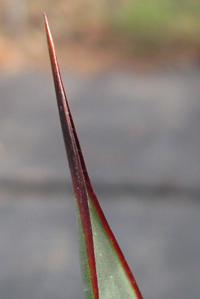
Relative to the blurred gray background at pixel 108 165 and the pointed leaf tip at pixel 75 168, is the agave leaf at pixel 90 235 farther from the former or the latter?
the blurred gray background at pixel 108 165

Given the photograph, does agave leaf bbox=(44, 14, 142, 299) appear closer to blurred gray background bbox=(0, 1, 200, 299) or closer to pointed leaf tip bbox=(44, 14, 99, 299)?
pointed leaf tip bbox=(44, 14, 99, 299)

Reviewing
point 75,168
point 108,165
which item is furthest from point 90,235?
point 108,165

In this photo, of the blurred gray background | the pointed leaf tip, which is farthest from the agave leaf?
the blurred gray background

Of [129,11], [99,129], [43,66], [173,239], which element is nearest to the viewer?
[173,239]

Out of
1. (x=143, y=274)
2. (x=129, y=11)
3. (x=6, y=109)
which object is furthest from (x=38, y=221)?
(x=129, y=11)

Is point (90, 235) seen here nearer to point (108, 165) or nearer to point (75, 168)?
point (75, 168)

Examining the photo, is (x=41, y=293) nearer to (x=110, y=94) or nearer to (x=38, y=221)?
(x=38, y=221)

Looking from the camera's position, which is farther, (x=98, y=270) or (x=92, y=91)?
(x=92, y=91)

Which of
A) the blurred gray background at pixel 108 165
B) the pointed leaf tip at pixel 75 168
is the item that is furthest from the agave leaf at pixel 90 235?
the blurred gray background at pixel 108 165
